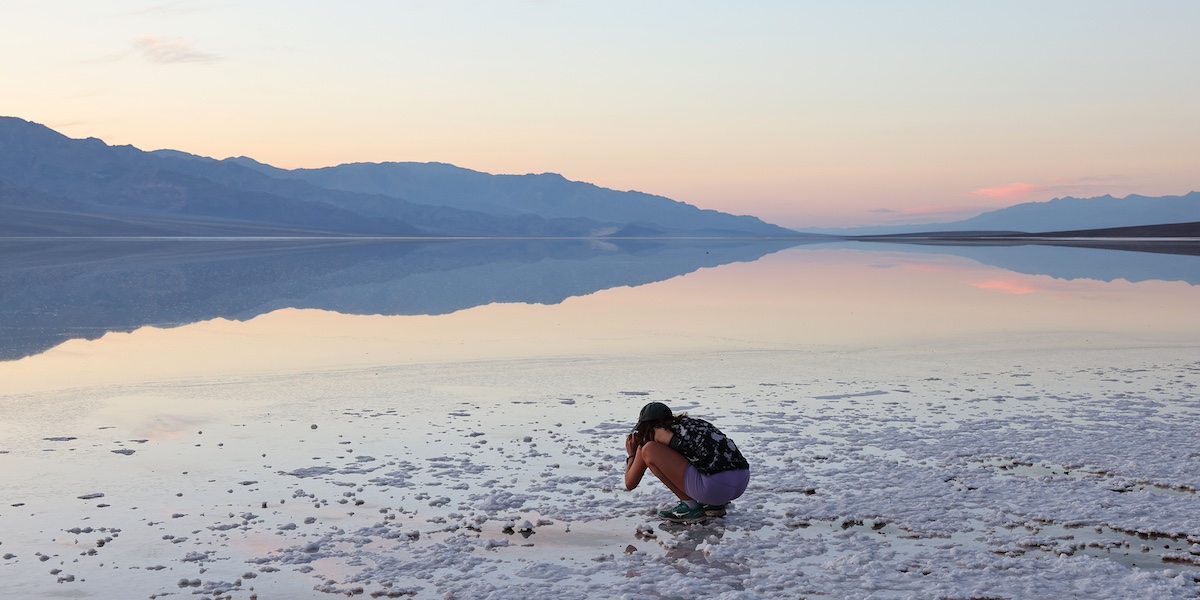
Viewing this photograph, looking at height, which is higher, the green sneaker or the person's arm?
the person's arm

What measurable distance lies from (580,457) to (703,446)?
2.13 meters

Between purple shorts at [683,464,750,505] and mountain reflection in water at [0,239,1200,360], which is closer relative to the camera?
purple shorts at [683,464,750,505]

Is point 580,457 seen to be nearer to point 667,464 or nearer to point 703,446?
point 667,464

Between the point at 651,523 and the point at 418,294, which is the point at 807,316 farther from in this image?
the point at 651,523

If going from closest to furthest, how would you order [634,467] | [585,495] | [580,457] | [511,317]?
1. [634,467]
2. [585,495]
3. [580,457]
4. [511,317]

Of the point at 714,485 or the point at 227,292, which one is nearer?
the point at 714,485

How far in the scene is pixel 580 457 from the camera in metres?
10.3

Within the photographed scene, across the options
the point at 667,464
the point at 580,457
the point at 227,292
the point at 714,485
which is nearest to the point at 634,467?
the point at 667,464

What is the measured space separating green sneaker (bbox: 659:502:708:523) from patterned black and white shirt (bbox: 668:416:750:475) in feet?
1.06

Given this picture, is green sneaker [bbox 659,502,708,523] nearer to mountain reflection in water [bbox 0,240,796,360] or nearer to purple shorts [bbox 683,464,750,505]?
purple shorts [bbox 683,464,750,505]

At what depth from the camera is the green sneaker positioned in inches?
325

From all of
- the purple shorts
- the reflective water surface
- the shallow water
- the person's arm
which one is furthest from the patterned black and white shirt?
the reflective water surface

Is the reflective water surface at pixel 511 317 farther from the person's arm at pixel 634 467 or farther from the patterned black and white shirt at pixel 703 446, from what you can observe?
the patterned black and white shirt at pixel 703 446

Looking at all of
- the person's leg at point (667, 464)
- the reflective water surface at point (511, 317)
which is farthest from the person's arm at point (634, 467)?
the reflective water surface at point (511, 317)
